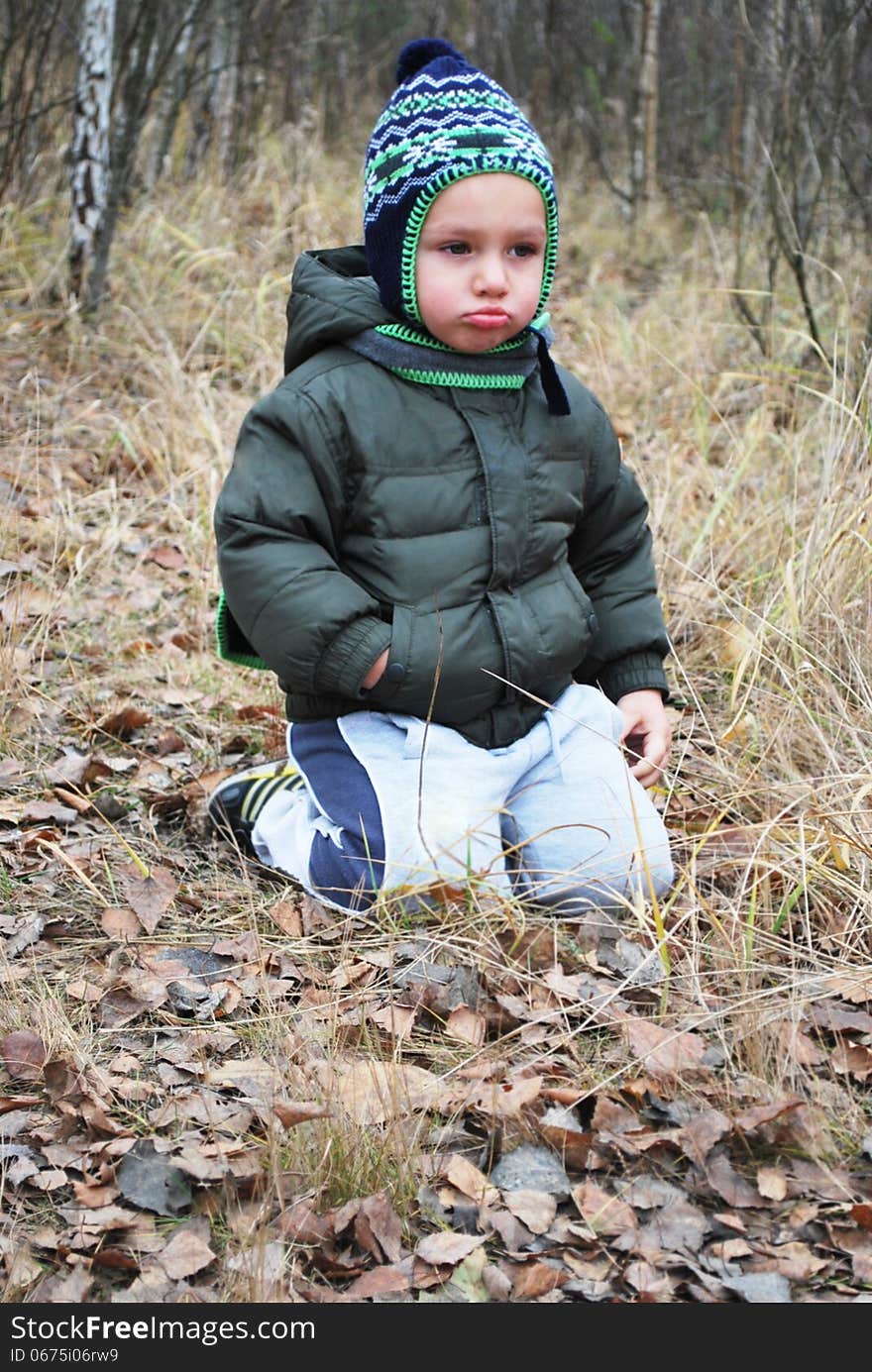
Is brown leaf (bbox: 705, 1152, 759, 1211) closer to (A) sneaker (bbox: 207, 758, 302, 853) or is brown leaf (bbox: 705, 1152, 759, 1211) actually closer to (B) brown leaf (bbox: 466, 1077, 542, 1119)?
(B) brown leaf (bbox: 466, 1077, 542, 1119)

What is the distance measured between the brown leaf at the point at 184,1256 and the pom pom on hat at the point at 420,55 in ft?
7.04

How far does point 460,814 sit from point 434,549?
53 cm

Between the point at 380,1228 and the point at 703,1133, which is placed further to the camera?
the point at 703,1133

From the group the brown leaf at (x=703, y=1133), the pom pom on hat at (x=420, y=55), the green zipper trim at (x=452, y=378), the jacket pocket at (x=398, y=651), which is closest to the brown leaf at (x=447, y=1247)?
the brown leaf at (x=703, y=1133)

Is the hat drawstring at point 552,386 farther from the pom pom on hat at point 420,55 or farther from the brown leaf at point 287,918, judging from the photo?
the brown leaf at point 287,918

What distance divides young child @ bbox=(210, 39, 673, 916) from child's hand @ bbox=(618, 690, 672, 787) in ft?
0.11

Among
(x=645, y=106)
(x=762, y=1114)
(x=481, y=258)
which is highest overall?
(x=645, y=106)

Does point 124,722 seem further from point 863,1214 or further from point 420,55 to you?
point 863,1214

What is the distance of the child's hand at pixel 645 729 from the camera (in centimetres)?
288

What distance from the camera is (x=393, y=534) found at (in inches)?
102

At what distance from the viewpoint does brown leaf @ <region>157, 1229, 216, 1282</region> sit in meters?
1.75

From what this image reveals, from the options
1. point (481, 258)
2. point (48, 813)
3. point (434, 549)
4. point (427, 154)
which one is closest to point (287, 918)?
point (48, 813)

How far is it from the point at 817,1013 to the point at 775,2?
4.51 meters

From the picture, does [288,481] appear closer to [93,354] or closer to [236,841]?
[236,841]
